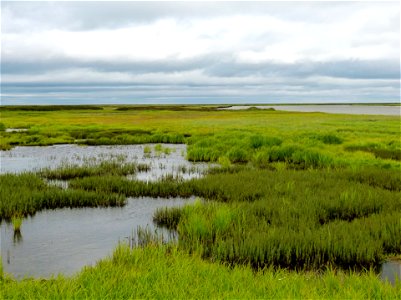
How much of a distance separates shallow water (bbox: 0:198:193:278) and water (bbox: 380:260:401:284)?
4872 millimetres

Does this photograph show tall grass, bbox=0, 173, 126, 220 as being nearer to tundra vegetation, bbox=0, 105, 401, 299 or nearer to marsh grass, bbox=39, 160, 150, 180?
tundra vegetation, bbox=0, 105, 401, 299

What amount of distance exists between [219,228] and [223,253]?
153 centimetres

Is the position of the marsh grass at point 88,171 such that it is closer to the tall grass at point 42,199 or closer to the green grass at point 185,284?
the tall grass at point 42,199

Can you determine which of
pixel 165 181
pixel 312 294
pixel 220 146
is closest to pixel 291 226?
pixel 312 294

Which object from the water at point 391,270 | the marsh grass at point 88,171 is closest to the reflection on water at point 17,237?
the water at point 391,270

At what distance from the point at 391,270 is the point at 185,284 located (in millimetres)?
4352

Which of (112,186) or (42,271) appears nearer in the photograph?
(42,271)

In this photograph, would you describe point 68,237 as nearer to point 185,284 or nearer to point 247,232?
point 247,232

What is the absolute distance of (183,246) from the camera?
31.1 ft

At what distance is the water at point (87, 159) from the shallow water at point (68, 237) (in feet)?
18.1

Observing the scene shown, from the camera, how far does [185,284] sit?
22.7ft

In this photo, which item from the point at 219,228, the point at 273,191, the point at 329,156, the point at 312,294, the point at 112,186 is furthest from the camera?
the point at 329,156

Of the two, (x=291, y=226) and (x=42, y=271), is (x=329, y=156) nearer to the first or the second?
(x=291, y=226)

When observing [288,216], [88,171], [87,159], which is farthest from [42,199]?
[87,159]
